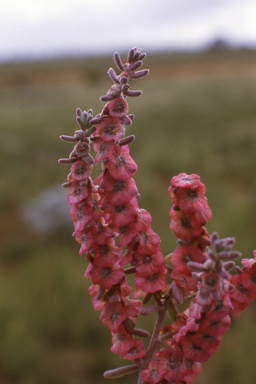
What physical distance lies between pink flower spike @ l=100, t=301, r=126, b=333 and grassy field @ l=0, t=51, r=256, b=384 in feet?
8.01

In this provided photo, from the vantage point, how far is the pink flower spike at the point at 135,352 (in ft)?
2.29

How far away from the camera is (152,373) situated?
0.68 meters

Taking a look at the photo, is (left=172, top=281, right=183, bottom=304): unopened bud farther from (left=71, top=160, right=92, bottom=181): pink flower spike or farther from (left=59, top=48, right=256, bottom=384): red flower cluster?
(left=71, top=160, right=92, bottom=181): pink flower spike

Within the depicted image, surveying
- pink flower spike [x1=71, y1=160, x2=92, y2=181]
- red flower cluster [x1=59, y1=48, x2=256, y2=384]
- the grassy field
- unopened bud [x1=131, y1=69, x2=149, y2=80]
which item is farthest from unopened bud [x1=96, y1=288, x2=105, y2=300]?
the grassy field

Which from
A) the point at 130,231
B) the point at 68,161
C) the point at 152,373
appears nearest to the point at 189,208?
the point at 130,231

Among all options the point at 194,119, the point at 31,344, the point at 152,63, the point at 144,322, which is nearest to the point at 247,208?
the point at 144,322

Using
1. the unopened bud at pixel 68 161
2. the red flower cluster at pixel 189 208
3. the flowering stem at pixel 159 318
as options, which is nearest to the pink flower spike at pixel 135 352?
the flowering stem at pixel 159 318

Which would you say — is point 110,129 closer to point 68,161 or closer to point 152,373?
point 68,161

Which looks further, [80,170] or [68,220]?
[68,220]

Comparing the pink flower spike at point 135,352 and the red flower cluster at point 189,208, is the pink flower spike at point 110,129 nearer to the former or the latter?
the red flower cluster at point 189,208

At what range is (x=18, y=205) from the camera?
19.8 feet

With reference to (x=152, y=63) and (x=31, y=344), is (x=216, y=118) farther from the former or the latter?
(x=152, y=63)

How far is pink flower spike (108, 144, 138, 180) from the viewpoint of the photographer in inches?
23.9

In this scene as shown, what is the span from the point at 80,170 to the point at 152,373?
414 mm
